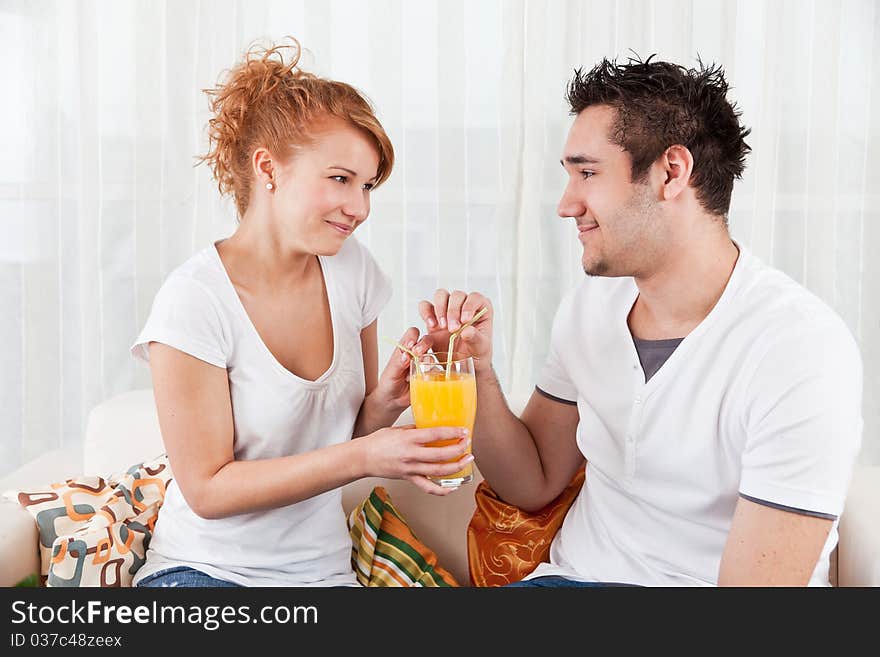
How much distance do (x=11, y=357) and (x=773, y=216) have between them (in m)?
2.75

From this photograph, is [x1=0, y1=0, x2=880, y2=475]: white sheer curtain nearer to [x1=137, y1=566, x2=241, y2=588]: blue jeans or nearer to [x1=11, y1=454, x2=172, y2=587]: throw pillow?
[x1=11, y1=454, x2=172, y2=587]: throw pillow

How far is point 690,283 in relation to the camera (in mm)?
1737

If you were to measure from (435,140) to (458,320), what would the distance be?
1.70 m

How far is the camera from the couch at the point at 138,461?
1.86 m

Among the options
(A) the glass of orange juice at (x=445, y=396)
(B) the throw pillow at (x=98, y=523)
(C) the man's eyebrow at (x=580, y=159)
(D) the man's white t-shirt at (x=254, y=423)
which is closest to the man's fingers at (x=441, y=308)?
(A) the glass of orange juice at (x=445, y=396)

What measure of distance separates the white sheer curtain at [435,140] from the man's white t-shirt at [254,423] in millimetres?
1540

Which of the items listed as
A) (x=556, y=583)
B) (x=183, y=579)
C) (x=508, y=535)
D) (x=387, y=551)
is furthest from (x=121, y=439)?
(x=556, y=583)

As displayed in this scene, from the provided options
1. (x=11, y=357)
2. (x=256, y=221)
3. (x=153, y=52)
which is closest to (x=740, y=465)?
(x=256, y=221)

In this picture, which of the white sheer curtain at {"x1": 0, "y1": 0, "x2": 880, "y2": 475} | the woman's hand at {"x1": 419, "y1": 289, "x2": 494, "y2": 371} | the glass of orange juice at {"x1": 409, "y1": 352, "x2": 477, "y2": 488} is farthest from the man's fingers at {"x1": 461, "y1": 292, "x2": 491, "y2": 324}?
the white sheer curtain at {"x1": 0, "y1": 0, "x2": 880, "y2": 475}

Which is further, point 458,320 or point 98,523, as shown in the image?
point 98,523

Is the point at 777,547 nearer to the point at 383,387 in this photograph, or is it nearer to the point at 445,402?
the point at 445,402

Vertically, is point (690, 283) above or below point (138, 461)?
above

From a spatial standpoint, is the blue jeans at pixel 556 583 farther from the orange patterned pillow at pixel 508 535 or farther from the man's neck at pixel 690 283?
the man's neck at pixel 690 283

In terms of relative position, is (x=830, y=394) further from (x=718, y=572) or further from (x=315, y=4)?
(x=315, y=4)
